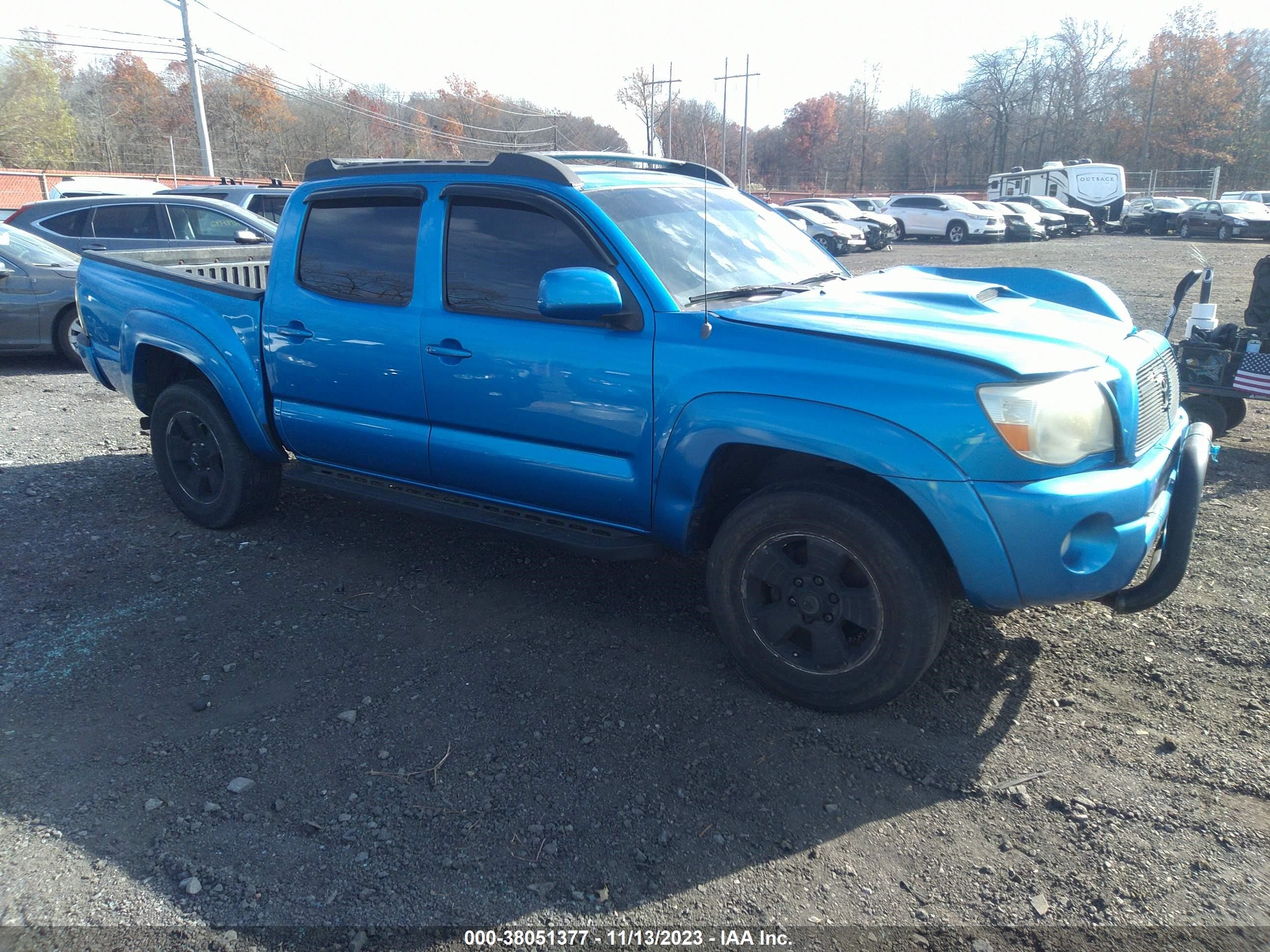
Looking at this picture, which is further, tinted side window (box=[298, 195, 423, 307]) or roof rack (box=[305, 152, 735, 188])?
tinted side window (box=[298, 195, 423, 307])

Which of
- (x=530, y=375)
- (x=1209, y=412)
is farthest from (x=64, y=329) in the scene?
(x=1209, y=412)

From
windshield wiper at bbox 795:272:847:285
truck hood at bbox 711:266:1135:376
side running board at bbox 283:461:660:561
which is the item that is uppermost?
windshield wiper at bbox 795:272:847:285

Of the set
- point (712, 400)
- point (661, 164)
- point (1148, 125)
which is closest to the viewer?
point (712, 400)

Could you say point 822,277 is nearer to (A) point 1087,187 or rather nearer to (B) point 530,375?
(B) point 530,375

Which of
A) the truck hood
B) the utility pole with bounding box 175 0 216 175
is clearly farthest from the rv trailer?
the truck hood

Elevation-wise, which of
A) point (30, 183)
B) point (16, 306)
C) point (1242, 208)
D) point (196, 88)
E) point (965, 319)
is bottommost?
point (16, 306)

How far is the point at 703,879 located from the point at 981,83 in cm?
8009

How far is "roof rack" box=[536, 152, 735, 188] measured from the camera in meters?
4.50

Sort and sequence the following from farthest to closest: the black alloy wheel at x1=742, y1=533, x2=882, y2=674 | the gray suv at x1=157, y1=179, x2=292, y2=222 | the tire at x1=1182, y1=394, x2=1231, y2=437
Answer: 1. the gray suv at x1=157, y1=179, x2=292, y2=222
2. the tire at x1=1182, y1=394, x2=1231, y2=437
3. the black alloy wheel at x1=742, y1=533, x2=882, y2=674

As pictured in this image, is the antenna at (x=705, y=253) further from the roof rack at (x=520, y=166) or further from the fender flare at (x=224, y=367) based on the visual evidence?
the fender flare at (x=224, y=367)

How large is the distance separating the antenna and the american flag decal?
4259mm

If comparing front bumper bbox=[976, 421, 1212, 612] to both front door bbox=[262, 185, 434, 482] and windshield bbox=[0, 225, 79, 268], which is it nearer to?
front door bbox=[262, 185, 434, 482]

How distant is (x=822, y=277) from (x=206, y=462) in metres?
3.53

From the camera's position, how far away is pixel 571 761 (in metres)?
3.02
